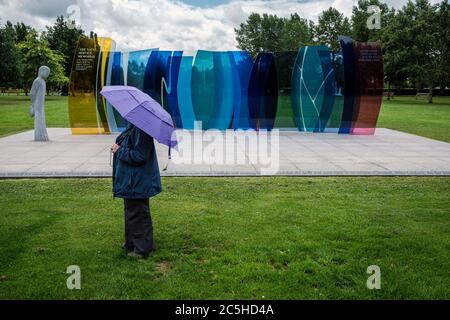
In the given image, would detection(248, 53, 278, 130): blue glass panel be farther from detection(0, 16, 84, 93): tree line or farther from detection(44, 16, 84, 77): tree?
detection(44, 16, 84, 77): tree

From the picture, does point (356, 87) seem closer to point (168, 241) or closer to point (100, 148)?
point (100, 148)

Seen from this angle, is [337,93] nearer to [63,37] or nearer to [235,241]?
[235,241]

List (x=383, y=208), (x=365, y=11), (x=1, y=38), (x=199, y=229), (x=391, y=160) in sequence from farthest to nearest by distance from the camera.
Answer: (x=365, y=11) < (x=1, y=38) < (x=391, y=160) < (x=383, y=208) < (x=199, y=229)

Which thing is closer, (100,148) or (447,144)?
(100,148)

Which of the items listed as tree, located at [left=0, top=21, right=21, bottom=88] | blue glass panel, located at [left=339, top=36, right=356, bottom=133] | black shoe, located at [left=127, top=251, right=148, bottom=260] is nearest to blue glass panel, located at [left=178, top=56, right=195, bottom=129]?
blue glass panel, located at [left=339, top=36, right=356, bottom=133]

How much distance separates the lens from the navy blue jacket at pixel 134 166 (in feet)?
16.5

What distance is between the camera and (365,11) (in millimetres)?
62875

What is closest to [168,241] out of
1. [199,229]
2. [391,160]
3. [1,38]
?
[199,229]

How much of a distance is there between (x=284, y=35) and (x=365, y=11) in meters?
15.7

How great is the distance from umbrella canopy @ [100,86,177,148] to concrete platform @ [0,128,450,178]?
4.51m

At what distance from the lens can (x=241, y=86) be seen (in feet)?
55.7

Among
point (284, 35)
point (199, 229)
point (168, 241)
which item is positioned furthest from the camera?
point (284, 35)

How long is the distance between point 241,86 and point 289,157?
19.7 ft

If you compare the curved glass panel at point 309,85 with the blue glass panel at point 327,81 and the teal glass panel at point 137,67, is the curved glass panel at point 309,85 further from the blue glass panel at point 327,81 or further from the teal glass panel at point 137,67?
the teal glass panel at point 137,67
